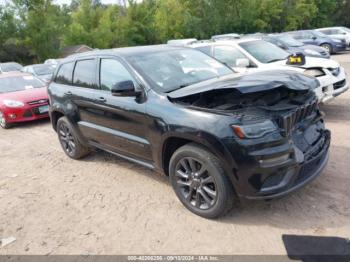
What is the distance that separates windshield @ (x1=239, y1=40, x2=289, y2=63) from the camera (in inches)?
297

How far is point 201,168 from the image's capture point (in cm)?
352

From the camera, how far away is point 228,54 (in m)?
7.79

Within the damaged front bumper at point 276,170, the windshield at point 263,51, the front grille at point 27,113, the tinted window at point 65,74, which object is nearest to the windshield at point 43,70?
the front grille at point 27,113

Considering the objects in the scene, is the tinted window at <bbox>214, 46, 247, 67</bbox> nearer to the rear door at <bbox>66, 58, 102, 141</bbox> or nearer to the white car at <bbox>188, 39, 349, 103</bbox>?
the white car at <bbox>188, 39, 349, 103</bbox>

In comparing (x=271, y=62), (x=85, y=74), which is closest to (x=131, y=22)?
(x=271, y=62)

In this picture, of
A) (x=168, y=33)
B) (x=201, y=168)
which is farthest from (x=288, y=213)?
(x=168, y=33)

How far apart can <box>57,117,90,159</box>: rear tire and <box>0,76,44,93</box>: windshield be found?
4.39 m

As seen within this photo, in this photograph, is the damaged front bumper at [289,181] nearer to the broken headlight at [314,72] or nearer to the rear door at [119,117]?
the rear door at [119,117]

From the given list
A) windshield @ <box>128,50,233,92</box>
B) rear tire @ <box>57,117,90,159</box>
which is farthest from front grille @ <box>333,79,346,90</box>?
rear tire @ <box>57,117,90,159</box>

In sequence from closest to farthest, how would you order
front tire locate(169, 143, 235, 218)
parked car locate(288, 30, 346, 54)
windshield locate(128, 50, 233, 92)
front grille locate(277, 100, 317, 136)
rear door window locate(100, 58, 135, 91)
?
front grille locate(277, 100, 317, 136) < front tire locate(169, 143, 235, 218) < windshield locate(128, 50, 233, 92) < rear door window locate(100, 58, 135, 91) < parked car locate(288, 30, 346, 54)

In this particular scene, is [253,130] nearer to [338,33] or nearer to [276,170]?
[276,170]

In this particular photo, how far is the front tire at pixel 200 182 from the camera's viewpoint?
11.0 ft

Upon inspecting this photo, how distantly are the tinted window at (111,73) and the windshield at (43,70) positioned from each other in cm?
1016

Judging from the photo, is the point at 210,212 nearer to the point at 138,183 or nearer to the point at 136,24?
the point at 138,183
